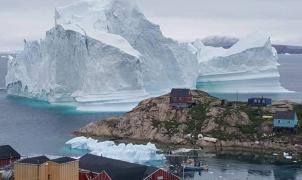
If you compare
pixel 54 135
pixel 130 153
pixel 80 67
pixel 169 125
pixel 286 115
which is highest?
pixel 80 67

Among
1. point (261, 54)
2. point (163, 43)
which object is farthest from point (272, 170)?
point (261, 54)

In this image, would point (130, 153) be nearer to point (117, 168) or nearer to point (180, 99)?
point (117, 168)

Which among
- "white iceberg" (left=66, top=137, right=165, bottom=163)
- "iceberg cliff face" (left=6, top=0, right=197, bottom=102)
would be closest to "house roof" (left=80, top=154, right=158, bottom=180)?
"white iceberg" (left=66, top=137, right=165, bottom=163)

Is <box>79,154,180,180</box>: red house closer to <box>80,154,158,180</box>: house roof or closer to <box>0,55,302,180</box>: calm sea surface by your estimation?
<box>80,154,158,180</box>: house roof

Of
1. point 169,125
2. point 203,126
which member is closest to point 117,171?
point 203,126

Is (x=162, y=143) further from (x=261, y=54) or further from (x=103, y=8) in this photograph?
(x=261, y=54)

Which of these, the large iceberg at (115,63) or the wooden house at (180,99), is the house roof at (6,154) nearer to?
the wooden house at (180,99)
